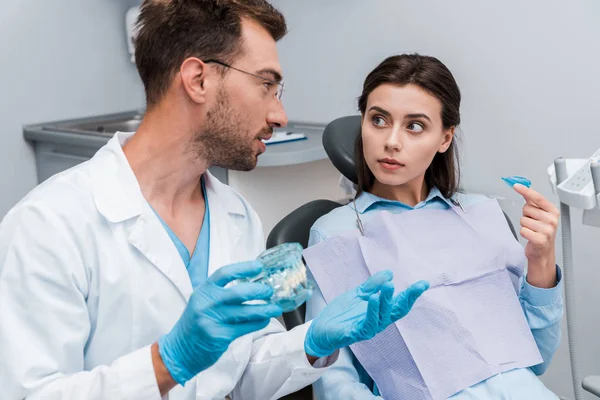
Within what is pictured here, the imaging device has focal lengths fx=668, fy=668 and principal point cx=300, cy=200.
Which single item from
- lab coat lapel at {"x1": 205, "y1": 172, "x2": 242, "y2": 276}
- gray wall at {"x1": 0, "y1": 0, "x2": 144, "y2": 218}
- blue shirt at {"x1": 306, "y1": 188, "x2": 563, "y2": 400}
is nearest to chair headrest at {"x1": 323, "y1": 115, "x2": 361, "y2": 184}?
blue shirt at {"x1": 306, "y1": 188, "x2": 563, "y2": 400}

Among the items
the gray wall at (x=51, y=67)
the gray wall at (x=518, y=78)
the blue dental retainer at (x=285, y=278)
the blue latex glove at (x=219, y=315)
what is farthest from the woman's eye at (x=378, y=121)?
the gray wall at (x=51, y=67)

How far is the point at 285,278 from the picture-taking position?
1024 mm

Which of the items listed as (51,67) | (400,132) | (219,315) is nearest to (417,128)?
(400,132)

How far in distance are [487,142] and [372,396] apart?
3.98 ft

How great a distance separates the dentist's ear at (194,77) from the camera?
49.1 inches

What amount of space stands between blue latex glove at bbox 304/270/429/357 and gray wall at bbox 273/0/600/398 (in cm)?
123

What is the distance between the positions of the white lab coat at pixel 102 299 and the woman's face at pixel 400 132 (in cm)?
39

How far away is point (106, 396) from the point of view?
1.03m

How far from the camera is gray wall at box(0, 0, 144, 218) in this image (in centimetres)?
283

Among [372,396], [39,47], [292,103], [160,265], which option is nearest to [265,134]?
[160,265]

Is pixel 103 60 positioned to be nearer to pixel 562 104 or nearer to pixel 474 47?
pixel 474 47

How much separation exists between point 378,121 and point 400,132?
0.07 m

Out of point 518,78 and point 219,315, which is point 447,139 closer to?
point 518,78

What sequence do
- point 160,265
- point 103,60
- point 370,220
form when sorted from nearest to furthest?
point 160,265, point 370,220, point 103,60
